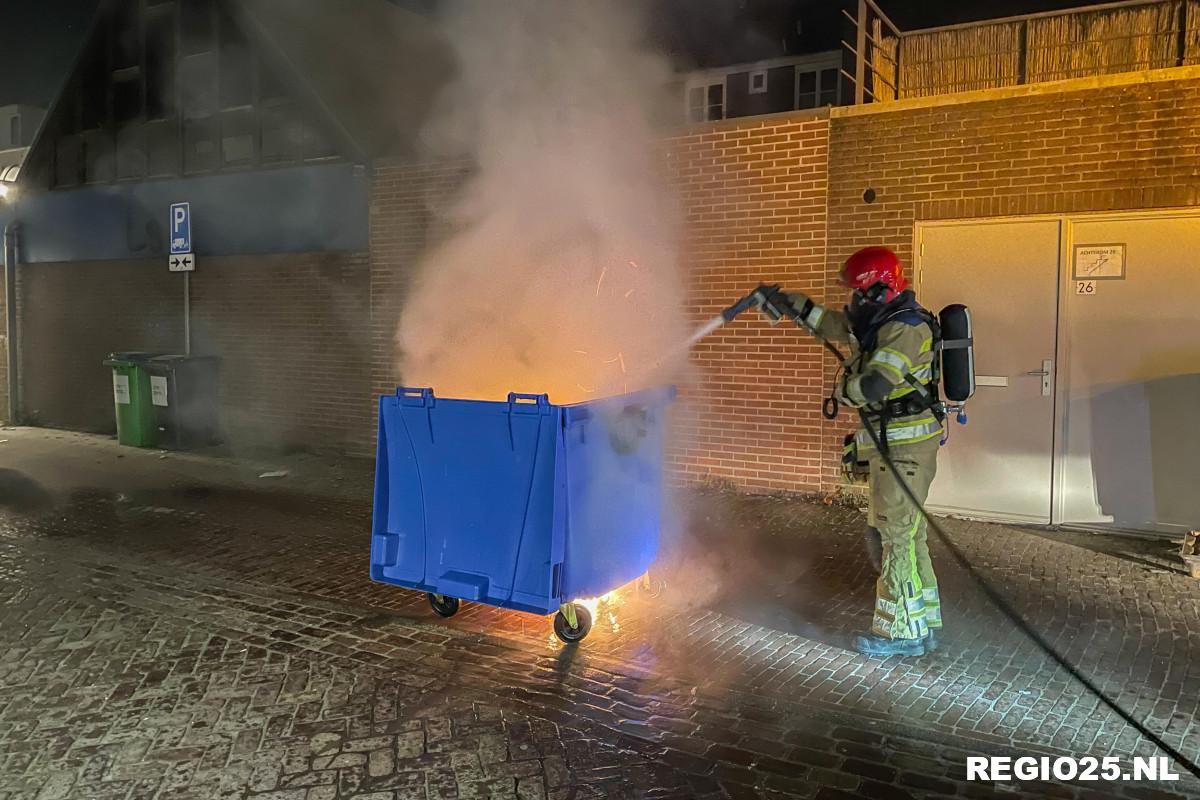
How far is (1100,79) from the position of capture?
20.4 ft

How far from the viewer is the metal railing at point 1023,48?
6.72m

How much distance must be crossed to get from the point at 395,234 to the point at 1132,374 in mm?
6941

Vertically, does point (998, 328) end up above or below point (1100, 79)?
below

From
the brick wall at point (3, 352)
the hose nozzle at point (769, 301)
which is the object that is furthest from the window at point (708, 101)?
the brick wall at point (3, 352)

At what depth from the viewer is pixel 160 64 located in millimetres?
11664

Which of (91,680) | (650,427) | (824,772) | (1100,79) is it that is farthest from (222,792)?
(1100,79)

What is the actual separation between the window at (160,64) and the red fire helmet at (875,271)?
33.9 feet

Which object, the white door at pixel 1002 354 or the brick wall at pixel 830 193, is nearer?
the brick wall at pixel 830 193

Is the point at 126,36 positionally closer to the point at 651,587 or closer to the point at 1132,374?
the point at 651,587

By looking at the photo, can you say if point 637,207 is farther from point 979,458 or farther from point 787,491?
point 979,458

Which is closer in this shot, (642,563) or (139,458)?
(642,563)

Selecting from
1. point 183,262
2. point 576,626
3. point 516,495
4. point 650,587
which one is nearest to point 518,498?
point 516,495

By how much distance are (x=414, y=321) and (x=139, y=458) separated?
588 centimetres

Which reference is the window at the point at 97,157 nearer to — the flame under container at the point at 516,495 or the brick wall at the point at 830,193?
the brick wall at the point at 830,193
